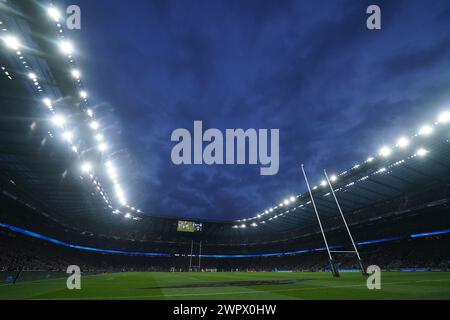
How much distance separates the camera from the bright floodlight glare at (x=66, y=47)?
537 inches

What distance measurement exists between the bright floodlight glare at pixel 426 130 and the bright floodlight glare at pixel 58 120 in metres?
32.0

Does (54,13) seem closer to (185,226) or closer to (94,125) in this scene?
(94,125)

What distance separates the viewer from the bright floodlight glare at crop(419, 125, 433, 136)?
2323 centimetres

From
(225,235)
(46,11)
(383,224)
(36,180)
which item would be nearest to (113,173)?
(36,180)

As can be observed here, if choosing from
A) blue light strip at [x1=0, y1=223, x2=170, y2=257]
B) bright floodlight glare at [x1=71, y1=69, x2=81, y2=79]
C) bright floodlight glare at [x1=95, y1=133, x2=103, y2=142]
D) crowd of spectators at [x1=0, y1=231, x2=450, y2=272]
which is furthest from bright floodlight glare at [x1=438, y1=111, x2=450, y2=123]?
blue light strip at [x1=0, y1=223, x2=170, y2=257]

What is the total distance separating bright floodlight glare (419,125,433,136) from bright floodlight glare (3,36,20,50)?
3196cm

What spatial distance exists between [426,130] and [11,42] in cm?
3248

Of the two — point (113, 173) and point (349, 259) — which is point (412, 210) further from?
point (113, 173)

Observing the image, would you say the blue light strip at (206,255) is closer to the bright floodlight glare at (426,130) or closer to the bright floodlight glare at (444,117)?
the bright floodlight glare at (426,130)

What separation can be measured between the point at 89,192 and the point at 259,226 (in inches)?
1936

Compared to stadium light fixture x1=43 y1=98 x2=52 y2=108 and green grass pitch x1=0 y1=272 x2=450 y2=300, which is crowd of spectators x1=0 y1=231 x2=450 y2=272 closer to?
stadium light fixture x1=43 y1=98 x2=52 y2=108

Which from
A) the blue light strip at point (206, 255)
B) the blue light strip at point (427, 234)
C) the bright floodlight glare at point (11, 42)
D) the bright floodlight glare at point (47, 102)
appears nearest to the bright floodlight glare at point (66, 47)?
the bright floodlight glare at point (11, 42)

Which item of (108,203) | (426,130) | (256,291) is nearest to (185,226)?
(108,203)

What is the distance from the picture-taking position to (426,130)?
23484mm
